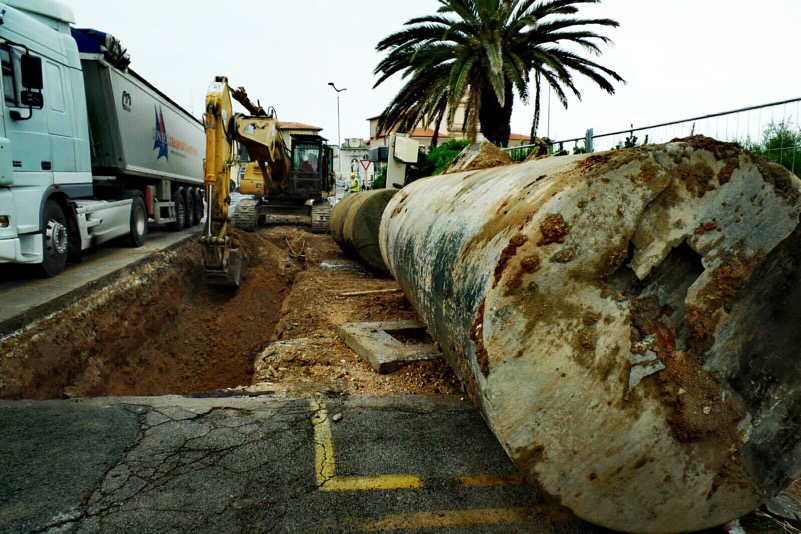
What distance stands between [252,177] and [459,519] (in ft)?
46.7

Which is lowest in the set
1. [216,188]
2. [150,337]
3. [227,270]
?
[150,337]

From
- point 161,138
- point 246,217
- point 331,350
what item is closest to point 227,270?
point 331,350

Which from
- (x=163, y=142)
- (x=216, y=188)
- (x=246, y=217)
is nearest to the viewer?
(x=216, y=188)

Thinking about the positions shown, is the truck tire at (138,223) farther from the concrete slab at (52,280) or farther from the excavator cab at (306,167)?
the excavator cab at (306,167)

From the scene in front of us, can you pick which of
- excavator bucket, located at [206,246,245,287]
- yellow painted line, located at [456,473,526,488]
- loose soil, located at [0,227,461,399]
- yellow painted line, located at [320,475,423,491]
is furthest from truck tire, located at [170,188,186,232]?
yellow painted line, located at [456,473,526,488]

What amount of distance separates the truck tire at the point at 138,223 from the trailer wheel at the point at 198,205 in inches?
191

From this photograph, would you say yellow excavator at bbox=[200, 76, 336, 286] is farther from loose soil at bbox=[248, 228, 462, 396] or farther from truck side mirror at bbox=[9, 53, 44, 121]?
truck side mirror at bbox=[9, 53, 44, 121]

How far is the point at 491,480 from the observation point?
257 cm

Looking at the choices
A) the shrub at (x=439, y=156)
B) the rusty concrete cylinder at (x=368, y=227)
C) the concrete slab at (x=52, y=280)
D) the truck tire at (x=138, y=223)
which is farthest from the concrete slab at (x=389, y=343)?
the shrub at (x=439, y=156)

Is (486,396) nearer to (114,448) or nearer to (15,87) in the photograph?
(114,448)

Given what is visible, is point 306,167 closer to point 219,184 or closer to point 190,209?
point 190,209

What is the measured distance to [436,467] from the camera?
2664 mm

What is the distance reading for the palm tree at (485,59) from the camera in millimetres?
12055

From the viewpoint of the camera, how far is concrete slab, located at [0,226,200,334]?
474 centimetres
